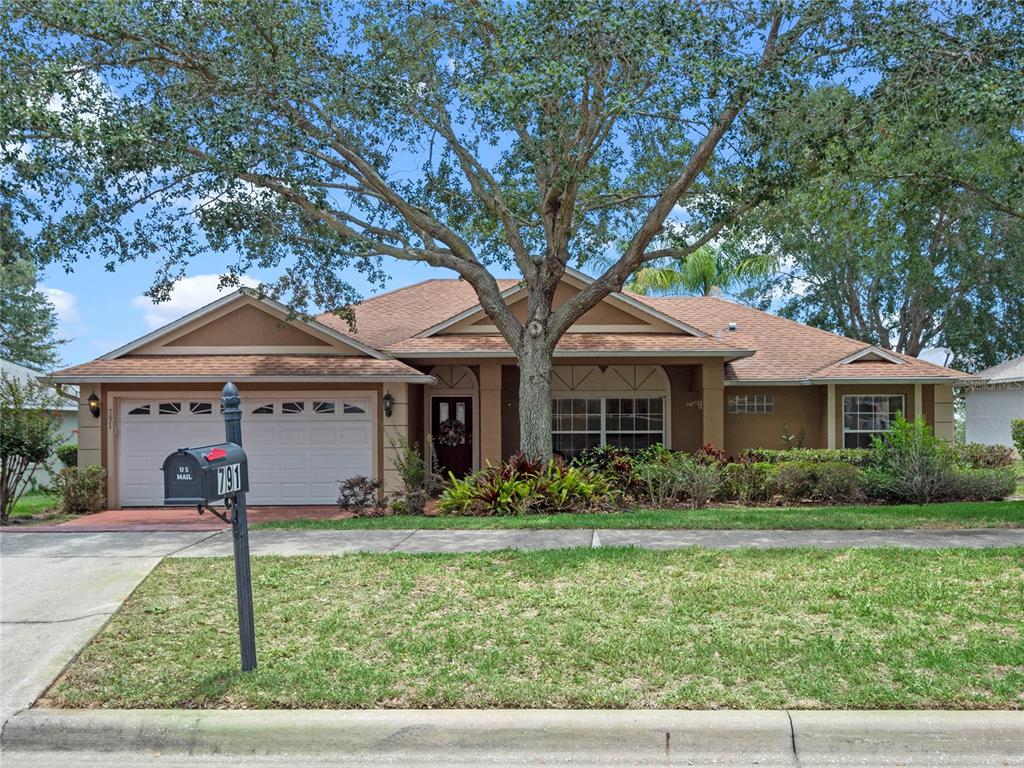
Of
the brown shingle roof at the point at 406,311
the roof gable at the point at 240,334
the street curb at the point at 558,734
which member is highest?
the brown shingle roof at the point at 406,311

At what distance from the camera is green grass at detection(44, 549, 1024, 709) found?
5.13 meters

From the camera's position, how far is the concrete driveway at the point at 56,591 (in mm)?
5699

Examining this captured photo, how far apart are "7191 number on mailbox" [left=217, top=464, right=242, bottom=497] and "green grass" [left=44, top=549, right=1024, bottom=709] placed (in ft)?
4.23

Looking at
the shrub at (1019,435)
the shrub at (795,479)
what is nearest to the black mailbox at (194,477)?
the shrub at (795,479)

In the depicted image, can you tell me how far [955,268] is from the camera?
31.5 metres

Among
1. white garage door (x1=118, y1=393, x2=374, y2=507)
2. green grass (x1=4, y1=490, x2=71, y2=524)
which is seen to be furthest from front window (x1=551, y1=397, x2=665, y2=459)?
green grass (x1=4, y1=490, x2=71, y2=524)

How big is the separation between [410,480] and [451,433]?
15.4ft

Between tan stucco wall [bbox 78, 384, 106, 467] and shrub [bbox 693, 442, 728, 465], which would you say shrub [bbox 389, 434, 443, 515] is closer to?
shrub [bbox 693, 442, 728, 465]

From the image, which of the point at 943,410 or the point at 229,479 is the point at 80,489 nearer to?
the point at 229,479

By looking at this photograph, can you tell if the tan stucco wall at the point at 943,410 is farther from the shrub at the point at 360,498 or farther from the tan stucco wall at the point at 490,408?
the shrub at the point at 360,498

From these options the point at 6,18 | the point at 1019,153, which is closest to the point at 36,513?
the point at 6,18

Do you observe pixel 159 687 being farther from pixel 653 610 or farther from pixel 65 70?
pixel 65 70

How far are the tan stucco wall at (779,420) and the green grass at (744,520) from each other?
6286 millimetres

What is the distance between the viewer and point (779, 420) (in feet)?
63.5
